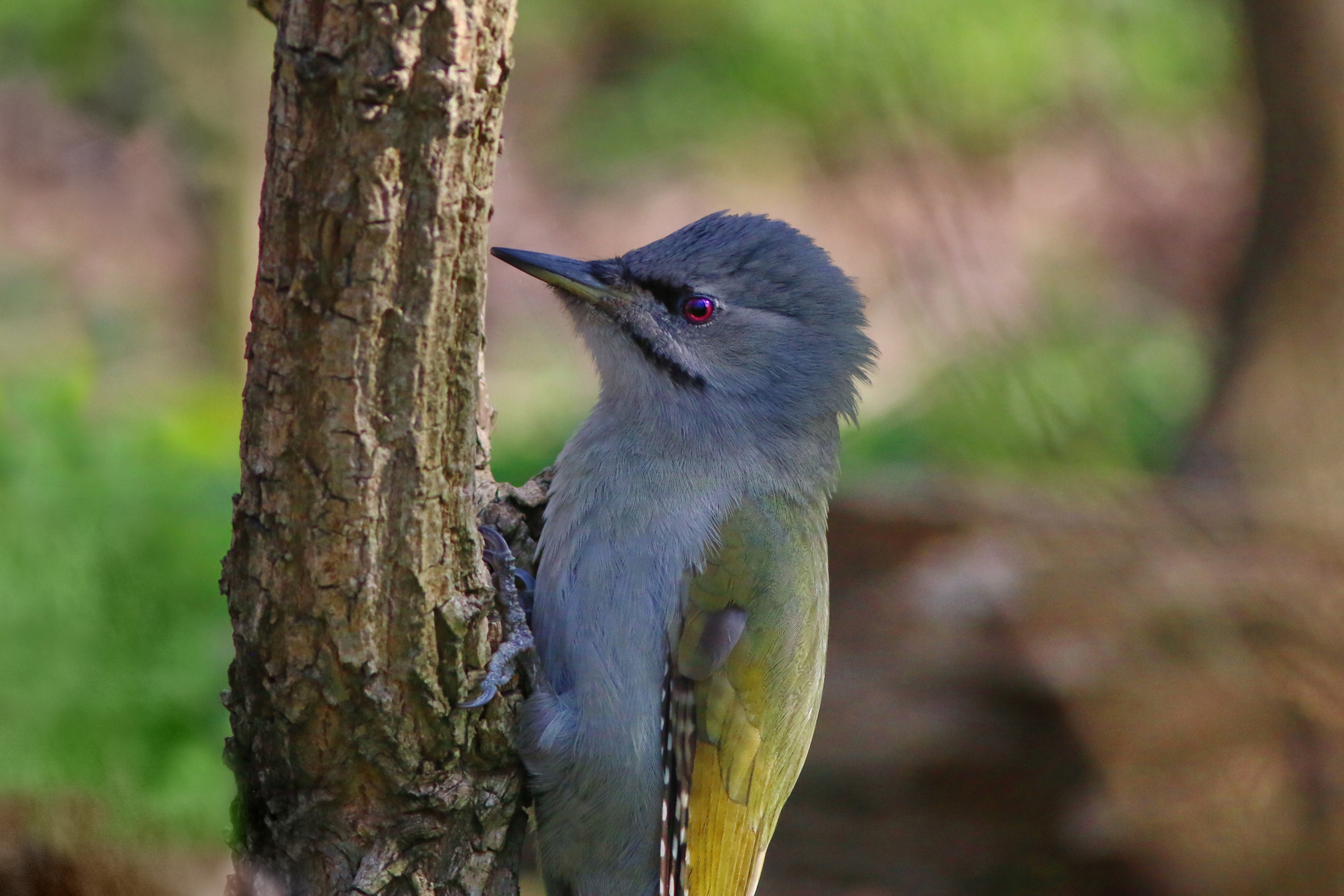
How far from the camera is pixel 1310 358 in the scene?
7227 millimetres

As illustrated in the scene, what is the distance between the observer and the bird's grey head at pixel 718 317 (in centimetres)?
374

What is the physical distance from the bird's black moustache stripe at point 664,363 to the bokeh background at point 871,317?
734 mm

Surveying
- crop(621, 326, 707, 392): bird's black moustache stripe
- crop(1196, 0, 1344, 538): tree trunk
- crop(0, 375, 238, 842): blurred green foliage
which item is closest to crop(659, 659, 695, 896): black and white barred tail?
crop(621, 326, 707, 392): bird's black moustache stripe

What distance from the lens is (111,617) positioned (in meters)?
4.32

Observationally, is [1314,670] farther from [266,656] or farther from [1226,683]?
[266,656]

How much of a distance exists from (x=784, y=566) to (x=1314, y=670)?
287cm

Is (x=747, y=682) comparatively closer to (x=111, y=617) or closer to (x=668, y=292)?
(x=668, y=292)

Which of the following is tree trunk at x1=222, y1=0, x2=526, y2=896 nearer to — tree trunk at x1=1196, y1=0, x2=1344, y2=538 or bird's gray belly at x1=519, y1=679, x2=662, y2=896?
bird's gray belly at x1=519, y1=679, x2=662, y2=896

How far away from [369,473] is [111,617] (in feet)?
7.56

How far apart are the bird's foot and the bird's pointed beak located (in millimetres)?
791

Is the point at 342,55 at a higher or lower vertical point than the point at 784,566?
higher

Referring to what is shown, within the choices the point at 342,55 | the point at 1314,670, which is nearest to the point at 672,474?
the point at 342,55

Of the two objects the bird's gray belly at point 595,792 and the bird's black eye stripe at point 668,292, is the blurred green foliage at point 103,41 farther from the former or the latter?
the bird's gray belly at point 595,792

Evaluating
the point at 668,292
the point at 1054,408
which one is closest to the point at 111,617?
the point at 668,292
